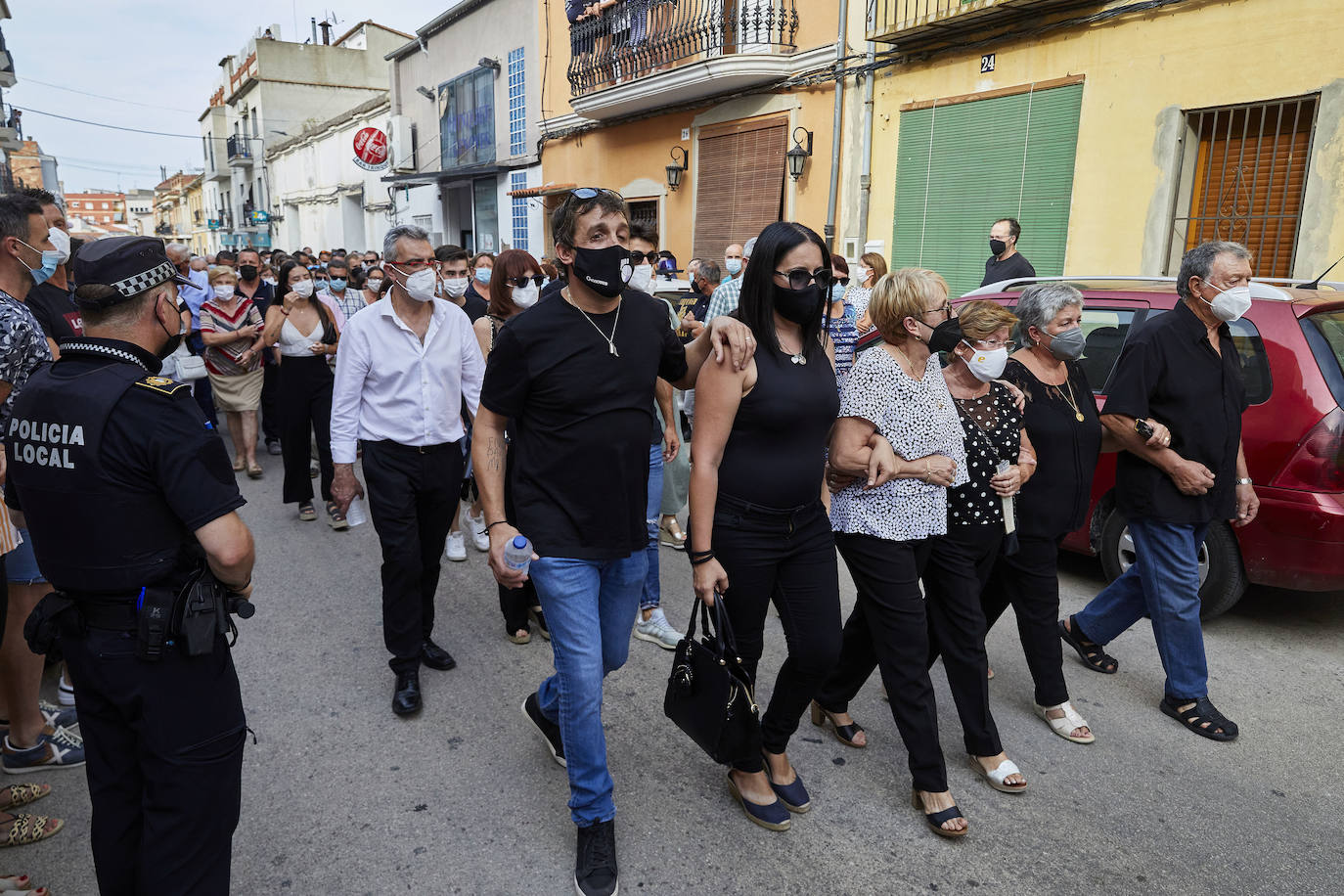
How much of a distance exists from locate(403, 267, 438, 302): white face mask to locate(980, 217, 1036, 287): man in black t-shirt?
6.21m

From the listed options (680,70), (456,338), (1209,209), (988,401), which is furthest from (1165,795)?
(680,70)

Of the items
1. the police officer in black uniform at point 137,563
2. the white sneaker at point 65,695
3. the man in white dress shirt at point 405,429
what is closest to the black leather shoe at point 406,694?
the man in white dress shirt at point 405,429

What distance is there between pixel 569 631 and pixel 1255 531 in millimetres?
3574

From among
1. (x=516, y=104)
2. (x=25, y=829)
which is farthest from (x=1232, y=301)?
(x=516, y=104)

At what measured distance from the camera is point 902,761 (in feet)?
11.4

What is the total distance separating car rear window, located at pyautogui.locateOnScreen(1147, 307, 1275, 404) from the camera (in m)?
4.39

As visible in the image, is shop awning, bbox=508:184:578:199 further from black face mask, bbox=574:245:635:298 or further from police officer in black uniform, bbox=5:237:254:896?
police officer in black uniform, bbox=5:237:254:896

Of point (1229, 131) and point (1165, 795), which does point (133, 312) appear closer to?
point (1165, 795)

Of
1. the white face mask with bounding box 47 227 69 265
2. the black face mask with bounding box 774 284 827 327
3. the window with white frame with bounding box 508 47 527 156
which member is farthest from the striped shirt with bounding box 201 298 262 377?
the window with white frame with bounding box 508 47 527 156

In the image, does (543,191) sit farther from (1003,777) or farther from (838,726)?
(1003,777)

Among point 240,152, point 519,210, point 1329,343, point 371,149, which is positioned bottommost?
point 1329,343

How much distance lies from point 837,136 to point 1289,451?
9091 millimetres

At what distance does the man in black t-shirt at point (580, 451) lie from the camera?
108 inches

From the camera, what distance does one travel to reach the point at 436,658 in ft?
14.1
